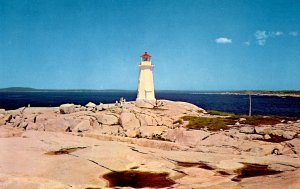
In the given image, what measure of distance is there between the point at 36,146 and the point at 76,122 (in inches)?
572

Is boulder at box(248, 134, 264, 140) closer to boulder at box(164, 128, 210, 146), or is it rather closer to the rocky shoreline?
the rocky shoreline

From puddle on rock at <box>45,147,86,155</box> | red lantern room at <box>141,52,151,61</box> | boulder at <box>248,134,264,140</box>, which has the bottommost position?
puddle on rock at <box>45,147,86,155</box>

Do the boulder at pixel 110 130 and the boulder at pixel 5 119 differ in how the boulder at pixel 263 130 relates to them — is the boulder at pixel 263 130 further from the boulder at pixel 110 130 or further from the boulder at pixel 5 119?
the boulder at pixel 5 119

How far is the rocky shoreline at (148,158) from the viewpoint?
1941cm

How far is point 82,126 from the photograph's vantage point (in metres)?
40.4

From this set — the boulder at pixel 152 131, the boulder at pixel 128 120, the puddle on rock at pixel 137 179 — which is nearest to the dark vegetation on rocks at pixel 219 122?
the boulder at pixel 152 131

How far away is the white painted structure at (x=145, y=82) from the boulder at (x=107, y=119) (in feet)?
48.8

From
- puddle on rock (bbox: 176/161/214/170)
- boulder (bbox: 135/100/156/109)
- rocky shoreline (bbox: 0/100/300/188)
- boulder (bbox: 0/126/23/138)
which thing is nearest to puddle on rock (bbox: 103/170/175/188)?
rocky shoreline (bbox: 0/100/300/188)

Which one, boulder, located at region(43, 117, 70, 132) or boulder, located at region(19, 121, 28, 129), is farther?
boulder, located at region(19, 121, 28, 129)

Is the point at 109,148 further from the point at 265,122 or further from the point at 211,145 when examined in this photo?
the point at 265,122

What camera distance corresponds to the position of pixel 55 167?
21.9 m

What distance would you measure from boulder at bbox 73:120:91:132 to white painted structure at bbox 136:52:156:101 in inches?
707

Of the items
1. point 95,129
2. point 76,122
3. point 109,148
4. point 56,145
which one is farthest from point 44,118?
point 109,148

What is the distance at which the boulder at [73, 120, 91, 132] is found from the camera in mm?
39875
